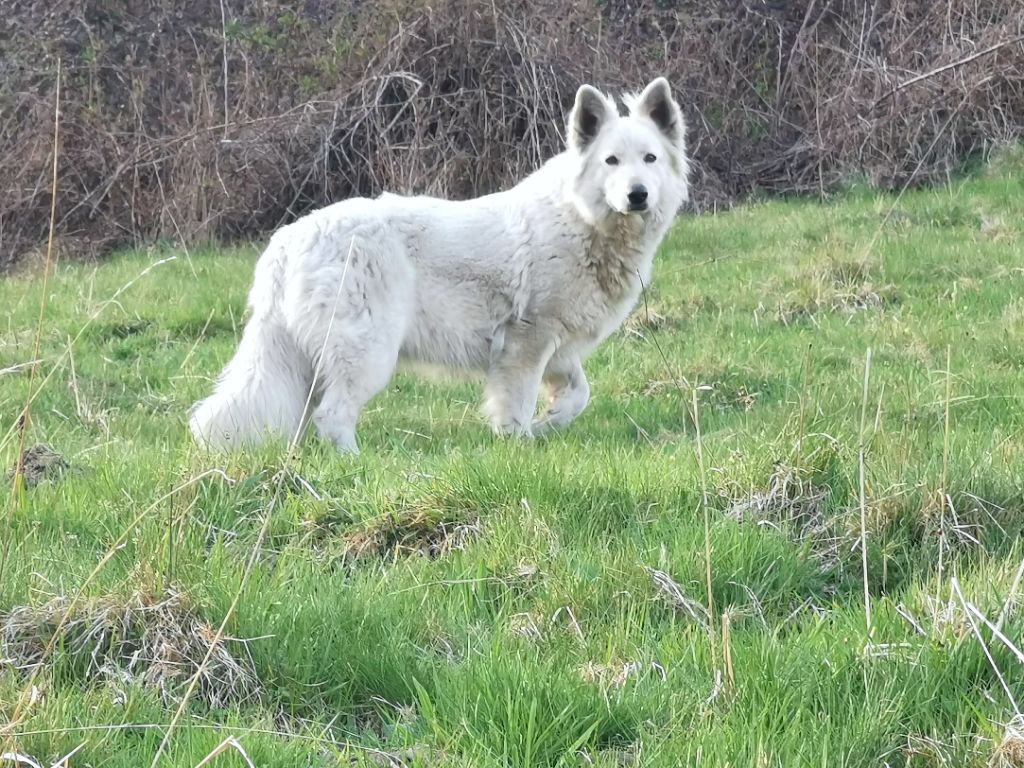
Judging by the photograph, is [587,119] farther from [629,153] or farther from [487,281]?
[487,281]

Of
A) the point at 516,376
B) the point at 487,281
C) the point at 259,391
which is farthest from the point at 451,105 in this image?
the point at 259,391

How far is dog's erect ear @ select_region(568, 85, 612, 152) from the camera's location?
604 centimetres

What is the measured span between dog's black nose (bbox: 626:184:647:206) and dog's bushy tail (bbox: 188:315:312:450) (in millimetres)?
1864

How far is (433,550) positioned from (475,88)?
372 inches

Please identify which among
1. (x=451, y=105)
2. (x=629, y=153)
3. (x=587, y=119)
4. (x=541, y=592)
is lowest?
(x=541, y=592)

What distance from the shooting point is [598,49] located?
12.7 metres

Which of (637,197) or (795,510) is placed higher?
(637,197)

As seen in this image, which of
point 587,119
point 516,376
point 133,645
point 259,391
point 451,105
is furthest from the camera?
point 451,105

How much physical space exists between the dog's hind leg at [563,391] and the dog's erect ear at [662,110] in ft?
4.56

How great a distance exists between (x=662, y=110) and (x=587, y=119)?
447mm

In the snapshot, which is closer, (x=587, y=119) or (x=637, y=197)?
(x=637, y=197)

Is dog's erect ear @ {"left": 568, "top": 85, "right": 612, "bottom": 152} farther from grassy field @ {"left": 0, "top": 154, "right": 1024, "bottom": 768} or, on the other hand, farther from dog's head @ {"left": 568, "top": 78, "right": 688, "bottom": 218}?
grassy field @ {"left": 0, "top": 154, "right": 1024, "bottom": 768}

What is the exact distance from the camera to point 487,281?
5.92 meters

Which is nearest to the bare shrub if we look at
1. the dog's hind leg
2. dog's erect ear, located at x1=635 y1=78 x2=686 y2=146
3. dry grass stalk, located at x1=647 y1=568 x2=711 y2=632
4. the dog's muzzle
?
dog's erect ear, located at x1=635 y1=78 x2=686 y2=146
